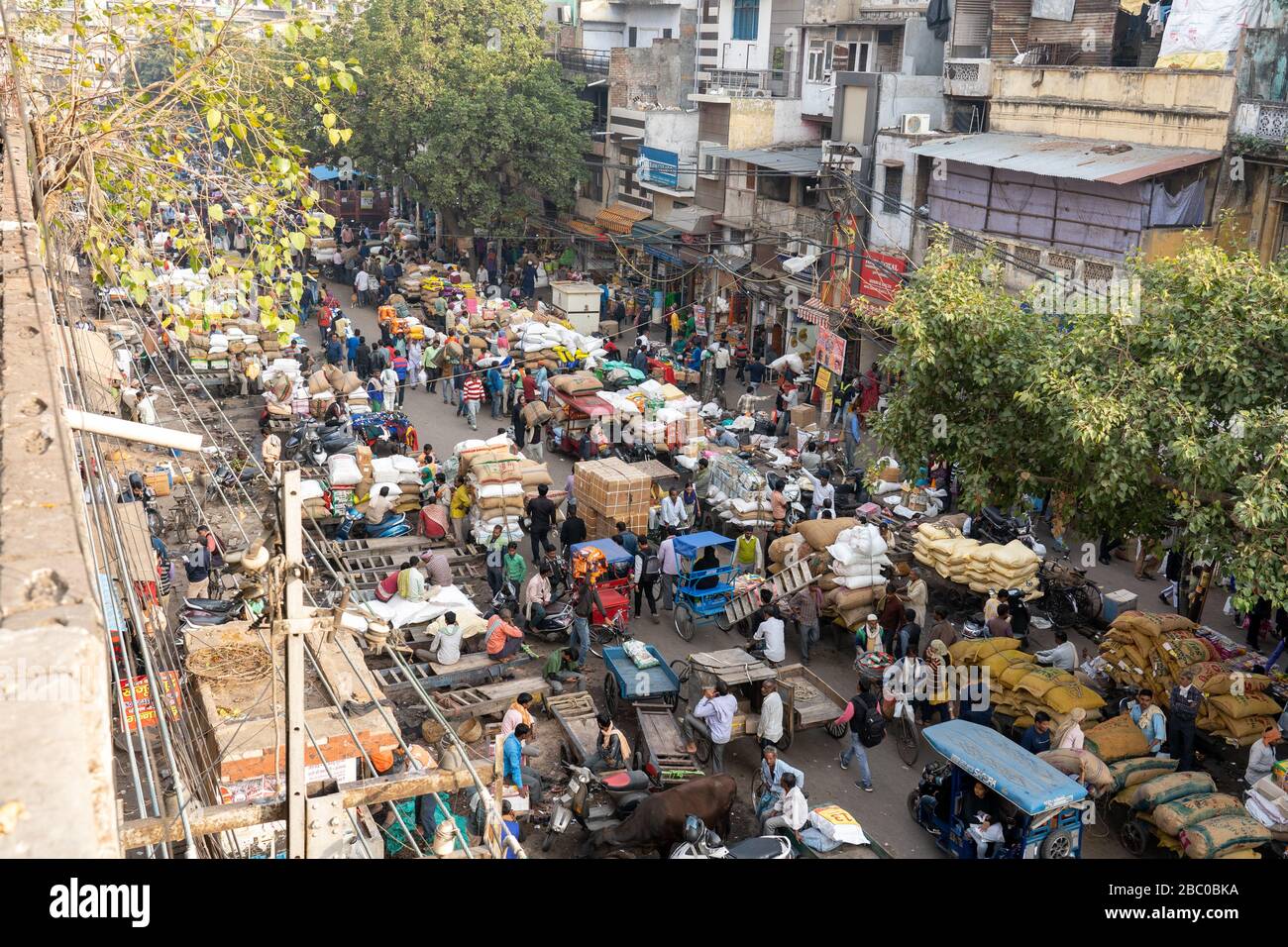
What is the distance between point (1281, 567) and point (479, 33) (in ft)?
108

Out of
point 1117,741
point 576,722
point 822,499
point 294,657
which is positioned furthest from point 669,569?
point 294,657

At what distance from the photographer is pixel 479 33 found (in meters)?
38.3

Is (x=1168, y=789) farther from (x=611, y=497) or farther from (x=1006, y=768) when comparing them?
(x=611, y=497)

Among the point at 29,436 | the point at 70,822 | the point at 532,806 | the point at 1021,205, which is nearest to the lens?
the point at 70,822

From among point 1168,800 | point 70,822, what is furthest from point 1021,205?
point 70,822

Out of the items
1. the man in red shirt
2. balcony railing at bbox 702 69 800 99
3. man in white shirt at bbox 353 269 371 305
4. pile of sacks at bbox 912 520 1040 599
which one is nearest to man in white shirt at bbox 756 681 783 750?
pile of sacks at bbox 912 520 1040 599

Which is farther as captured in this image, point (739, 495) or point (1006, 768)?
point (739, 495)

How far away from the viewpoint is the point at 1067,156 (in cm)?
2242

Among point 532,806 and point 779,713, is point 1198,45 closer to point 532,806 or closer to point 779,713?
point 779,713

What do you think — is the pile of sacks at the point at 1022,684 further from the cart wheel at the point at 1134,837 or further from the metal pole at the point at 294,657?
the metal pole at the point at 294,657

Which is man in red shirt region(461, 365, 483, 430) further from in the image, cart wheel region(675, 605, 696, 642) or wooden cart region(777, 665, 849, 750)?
wooden cart region(777, 665, 849, 750)

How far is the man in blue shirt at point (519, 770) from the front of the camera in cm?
1155

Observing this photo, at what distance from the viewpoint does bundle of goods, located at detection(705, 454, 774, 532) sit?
18.6 metres

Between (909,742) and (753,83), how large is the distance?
28.9 metres
